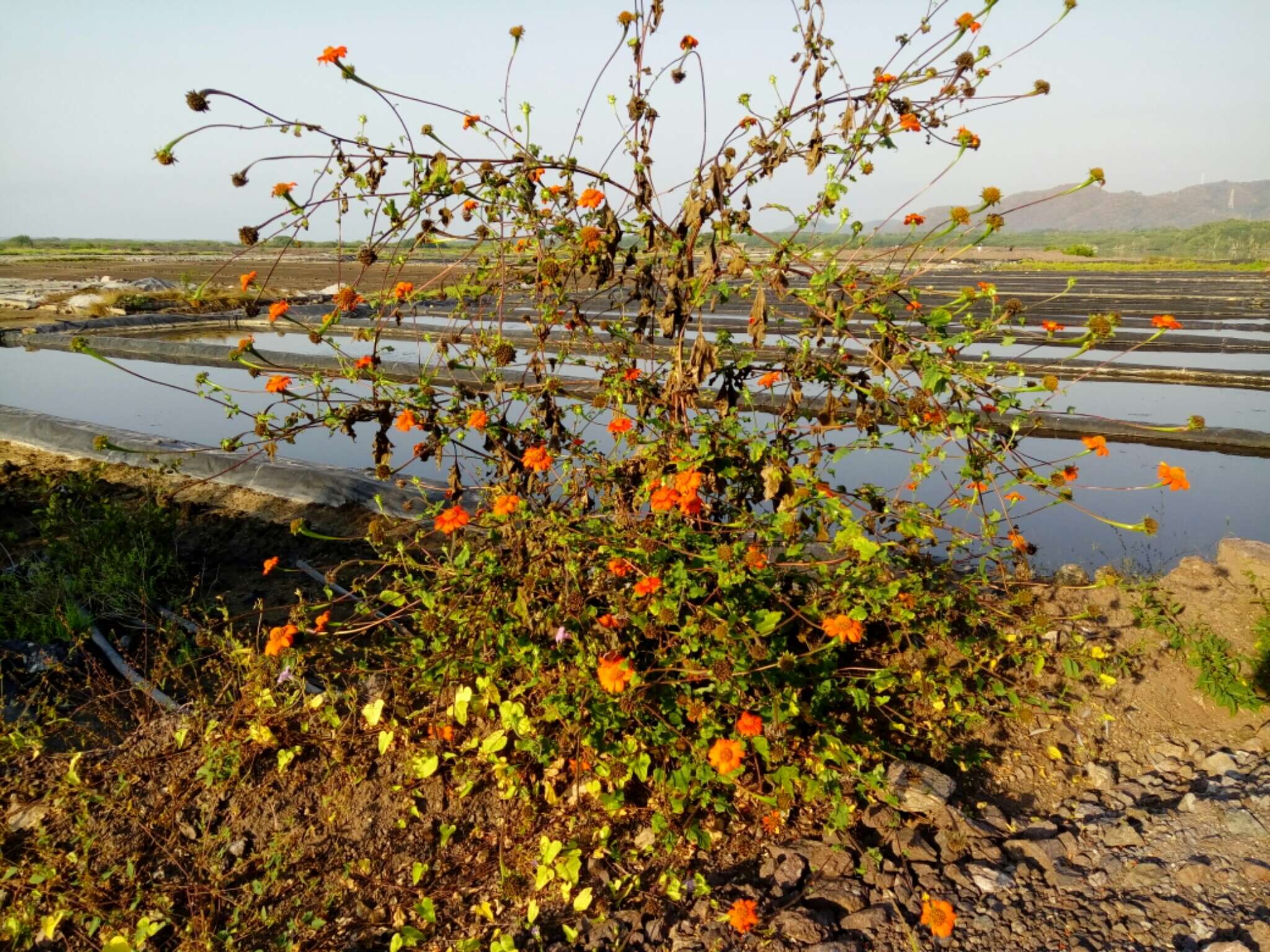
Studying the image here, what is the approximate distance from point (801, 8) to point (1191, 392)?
7.74 metres

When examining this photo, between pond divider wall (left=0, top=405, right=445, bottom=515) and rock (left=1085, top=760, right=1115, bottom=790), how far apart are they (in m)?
3.12

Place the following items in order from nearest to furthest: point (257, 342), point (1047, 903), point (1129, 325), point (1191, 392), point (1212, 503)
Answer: point (1047, 903) < point (1212, 503) < point (1191, 392) < point (1129, 325) < point (257, 342)

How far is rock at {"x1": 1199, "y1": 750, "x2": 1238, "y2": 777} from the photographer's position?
229 cm

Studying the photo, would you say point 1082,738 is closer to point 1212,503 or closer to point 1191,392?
point 1212,503

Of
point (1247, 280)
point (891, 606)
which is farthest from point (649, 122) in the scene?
point (1247, 280)

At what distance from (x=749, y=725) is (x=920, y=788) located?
23.2 inches

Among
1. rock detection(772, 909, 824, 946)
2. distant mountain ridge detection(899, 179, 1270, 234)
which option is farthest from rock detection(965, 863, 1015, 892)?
distant mountain ridge detection(899, 179, 1270, 234)

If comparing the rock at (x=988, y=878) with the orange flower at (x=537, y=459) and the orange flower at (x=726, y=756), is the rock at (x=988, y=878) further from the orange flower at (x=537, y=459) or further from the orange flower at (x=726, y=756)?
the orange flower at (x=537, y=459)

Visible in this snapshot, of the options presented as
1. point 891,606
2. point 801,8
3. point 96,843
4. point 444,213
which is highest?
point 801,8

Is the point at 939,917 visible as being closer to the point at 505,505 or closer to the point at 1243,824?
the point at 1243,824

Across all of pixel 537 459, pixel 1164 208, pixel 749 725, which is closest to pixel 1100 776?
pixel 749 725

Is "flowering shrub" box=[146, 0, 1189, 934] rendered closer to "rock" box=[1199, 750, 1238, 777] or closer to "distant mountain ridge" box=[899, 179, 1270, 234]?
"rock" box=[1199, 750, 1238, 777]

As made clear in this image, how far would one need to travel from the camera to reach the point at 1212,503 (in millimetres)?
5008

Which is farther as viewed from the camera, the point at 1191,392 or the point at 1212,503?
the point at 1191,392
